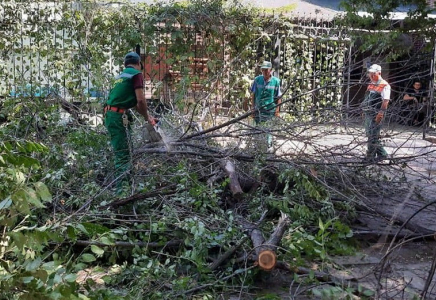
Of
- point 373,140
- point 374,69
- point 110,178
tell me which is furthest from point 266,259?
point 374,69

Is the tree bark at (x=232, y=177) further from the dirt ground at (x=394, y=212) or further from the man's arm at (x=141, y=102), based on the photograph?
the man's arm at (x=141, y=102)

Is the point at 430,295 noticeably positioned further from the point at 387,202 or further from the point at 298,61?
the point at 298,61

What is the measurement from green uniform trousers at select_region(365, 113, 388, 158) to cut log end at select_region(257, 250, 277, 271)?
2579mm

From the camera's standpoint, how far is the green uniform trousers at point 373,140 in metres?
6.82

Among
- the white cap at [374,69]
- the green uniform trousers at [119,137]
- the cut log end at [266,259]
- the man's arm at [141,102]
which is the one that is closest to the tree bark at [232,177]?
the green uniform trousers at [119,137]

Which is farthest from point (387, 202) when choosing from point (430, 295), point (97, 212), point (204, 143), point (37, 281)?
point (37, 281)

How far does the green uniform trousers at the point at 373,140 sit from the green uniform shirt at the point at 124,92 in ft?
9.13

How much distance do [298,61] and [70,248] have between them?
29.8ft

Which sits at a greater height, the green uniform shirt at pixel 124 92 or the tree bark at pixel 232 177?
the green uniform shirt at pixel 124 92

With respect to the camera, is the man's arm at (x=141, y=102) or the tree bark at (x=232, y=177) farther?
the man's arm at (x=141, y=102)

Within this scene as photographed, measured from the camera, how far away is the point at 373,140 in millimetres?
6832

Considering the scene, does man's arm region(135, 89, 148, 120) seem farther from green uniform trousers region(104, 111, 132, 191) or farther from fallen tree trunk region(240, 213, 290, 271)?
fallen tree trunk region(240, 213, 290, 271)

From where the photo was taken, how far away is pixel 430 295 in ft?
13.7

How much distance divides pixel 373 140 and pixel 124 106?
9.73 feet
